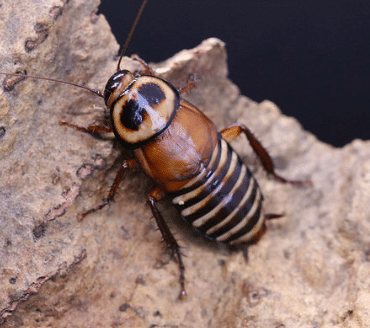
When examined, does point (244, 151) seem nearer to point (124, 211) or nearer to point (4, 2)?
point (124, 211)

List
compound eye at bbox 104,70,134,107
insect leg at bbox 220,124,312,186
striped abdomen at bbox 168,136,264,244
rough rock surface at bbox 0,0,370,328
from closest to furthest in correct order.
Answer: rough rock surface at bbox 0,0,370,328 → compound eye at bbox 104,70,134,107 → striped abdomen at bbox 168,136,264,244 → insect leg at bbox 220,124,312,186

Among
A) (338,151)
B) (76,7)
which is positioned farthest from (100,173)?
(338,151)

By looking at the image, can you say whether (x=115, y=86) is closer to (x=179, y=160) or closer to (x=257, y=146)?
(x=179, y=160)

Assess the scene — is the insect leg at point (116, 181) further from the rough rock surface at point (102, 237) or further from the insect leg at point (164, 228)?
the insect leg at point (164, 228)

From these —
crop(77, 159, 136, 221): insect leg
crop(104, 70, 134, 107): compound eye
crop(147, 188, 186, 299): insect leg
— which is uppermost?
crop(104, 70, 134, 107): compound eye

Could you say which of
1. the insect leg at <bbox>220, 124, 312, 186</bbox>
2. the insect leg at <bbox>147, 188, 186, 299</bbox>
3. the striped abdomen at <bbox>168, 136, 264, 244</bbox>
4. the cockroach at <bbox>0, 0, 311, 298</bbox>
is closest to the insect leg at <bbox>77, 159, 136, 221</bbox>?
the cockroach at <bbox>0, 0, 311, 298</bbox>

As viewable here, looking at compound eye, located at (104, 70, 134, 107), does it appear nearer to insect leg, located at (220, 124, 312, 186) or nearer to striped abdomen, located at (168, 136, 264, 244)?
striped abdomen, located at (168, 136, 264, 244)
